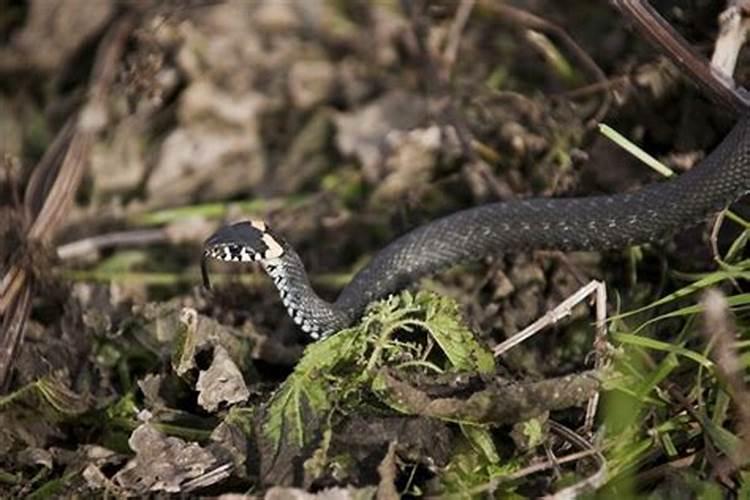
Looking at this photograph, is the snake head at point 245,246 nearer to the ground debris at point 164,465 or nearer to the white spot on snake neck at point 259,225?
the white spot on snake neck at point 259,225

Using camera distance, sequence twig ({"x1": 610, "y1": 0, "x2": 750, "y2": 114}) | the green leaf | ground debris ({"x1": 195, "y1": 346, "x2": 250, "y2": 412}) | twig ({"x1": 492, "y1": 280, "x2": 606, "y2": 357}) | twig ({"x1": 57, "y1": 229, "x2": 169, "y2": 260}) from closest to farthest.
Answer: the green leaf, ground debris ({"x1": 195, "y1": 346, "x2": 250, "y2": 412}), twig ({"x1": 492, "y1": 280, "x2": 606, "y2": 357}), twig ({"x1": 610, "y1": 0, "x2": 750, "y2": 114}), twig ({"x1": 57, "y1": 229, "x2": 169, "y2": 260})

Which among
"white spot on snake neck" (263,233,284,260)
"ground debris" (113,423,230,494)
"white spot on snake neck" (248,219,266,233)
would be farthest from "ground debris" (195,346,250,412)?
"white spot on snake neck" (248,219,266,233)

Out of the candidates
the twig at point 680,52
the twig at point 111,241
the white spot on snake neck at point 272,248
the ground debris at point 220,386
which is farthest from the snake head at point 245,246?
the twig at point 680,52

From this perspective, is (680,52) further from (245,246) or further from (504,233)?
(245,246)

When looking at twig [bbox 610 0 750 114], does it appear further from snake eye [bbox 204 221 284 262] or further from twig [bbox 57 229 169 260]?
twig [bbox 57 229 169 260]

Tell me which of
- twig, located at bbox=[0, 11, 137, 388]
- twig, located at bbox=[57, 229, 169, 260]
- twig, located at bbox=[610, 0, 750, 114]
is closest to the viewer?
twig, located at bbox=[610, 0, 750, 114]

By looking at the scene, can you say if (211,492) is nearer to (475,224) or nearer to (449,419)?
(449,419)

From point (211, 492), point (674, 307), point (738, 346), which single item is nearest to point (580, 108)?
point (674, 307)

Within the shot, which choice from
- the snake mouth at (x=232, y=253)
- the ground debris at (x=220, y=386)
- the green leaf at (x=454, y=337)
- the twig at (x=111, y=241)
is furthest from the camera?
the twig at (x=111, y=241)
